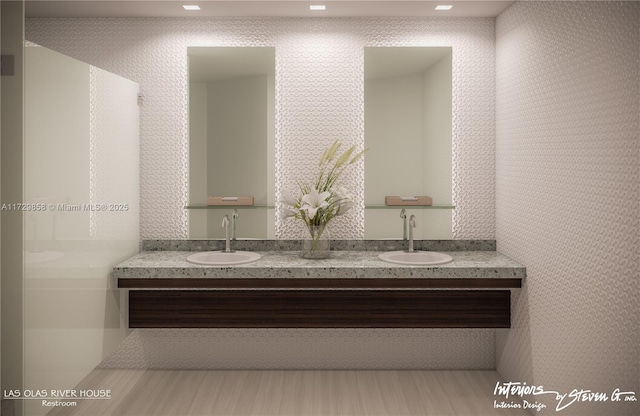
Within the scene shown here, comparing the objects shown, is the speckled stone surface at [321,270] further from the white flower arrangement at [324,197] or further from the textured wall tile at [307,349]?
the textured wall tile at [307,349]

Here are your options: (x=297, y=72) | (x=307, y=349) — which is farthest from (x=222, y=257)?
(x=297, y=72)

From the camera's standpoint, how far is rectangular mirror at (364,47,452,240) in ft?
11.3

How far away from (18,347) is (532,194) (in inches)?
105

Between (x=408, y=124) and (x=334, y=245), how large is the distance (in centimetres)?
98

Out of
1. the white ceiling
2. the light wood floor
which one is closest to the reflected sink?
the light wood floor

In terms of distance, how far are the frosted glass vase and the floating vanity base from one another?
29 centimetres

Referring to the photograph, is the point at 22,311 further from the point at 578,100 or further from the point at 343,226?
the point at 578,100

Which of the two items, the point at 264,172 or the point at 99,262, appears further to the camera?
the point at 264,172

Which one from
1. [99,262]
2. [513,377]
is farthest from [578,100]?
[99,262]

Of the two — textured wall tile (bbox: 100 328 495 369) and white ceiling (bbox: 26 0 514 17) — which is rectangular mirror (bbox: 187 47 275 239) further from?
textured wall tile (bbox: 100 328 495 369)

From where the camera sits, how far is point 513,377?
124 inches

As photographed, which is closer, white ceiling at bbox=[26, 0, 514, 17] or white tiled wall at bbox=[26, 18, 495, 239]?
white ceiling at bbox=[26, 0, 514, 17]

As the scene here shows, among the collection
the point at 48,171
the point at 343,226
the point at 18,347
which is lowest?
the point at 18,347

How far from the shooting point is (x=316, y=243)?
3.20 metres
